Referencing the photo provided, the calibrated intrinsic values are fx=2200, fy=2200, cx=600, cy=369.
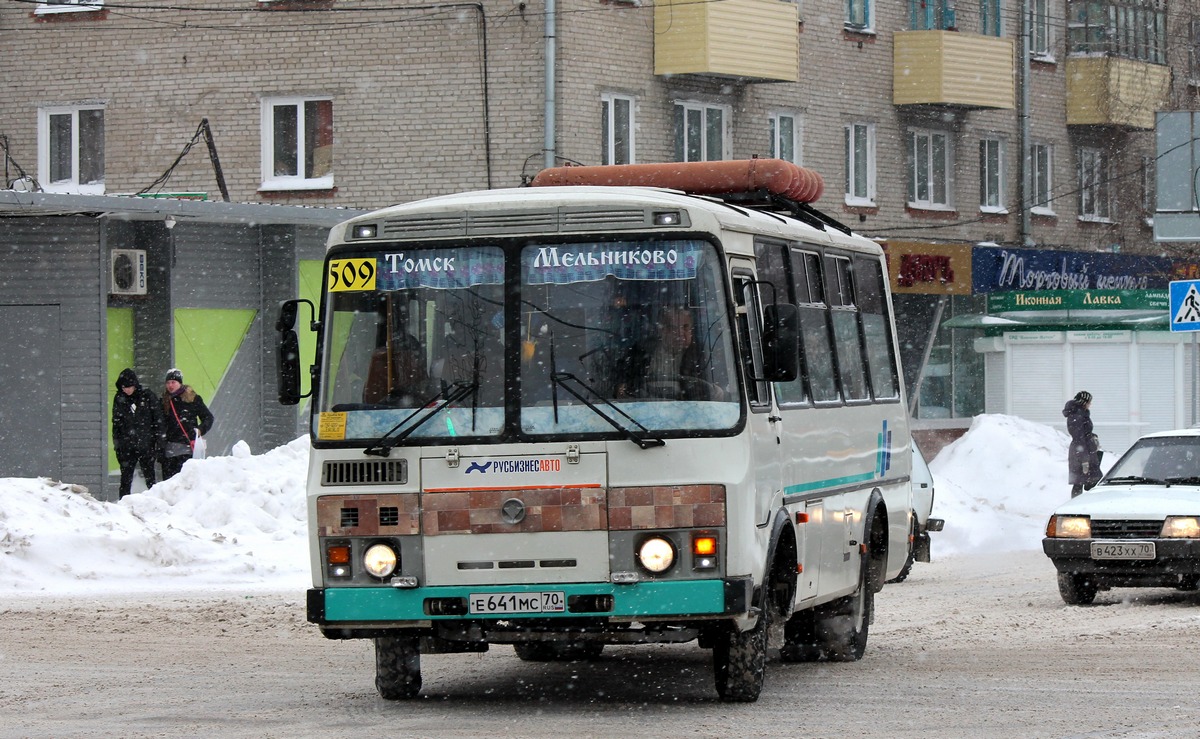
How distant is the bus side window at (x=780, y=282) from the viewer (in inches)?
448

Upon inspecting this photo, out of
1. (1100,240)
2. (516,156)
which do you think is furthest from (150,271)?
(1100,240)

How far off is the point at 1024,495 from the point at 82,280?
12.2 metres

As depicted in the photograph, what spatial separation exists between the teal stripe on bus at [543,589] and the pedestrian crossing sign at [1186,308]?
1544cm

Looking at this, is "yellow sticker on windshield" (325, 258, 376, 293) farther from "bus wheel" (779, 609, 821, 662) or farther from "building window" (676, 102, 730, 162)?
"building window" (676, 102, 730, 162)

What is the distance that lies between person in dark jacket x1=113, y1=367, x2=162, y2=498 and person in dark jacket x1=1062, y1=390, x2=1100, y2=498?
1036 cm

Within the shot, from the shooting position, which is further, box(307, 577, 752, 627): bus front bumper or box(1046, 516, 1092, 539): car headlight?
box(1046, 516, 1092, 539): car headlight

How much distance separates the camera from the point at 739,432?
33.9 feet

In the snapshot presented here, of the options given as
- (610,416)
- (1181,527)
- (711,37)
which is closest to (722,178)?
(610,416)

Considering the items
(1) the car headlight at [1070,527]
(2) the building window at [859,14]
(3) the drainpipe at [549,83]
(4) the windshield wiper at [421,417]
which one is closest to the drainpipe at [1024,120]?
(2) the building window at [859,14]

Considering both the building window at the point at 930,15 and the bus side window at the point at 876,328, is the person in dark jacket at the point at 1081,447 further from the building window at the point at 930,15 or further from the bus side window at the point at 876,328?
the building window at the point at 930,15

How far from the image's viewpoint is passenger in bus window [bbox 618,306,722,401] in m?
10.4

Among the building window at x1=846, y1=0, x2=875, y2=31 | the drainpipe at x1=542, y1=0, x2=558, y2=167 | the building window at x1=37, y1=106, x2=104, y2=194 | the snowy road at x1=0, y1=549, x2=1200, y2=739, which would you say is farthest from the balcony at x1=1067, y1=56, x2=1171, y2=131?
the snowy road at x1=0, y1=549, x2=1200, y2=739

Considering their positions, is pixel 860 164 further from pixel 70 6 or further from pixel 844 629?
pixel 844 629

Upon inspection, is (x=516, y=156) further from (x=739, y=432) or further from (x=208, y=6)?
(x=739, y=432)
